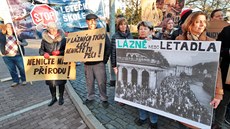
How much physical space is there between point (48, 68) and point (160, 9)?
12.9ft

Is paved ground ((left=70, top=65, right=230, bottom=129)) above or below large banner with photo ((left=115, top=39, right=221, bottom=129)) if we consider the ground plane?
below

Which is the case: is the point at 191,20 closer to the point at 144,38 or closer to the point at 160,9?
the point at 144,38

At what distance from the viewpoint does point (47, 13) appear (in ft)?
16.5

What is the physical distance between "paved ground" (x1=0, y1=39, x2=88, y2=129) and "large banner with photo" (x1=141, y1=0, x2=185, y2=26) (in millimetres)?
3717

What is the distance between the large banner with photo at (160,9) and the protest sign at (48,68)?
3.23 metres

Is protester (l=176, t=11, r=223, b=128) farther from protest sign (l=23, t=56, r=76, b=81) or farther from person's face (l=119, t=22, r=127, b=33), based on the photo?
protest sign (l=23, t=56, r=76, b=81)

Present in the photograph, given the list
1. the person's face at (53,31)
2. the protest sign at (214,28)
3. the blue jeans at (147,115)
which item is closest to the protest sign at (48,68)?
the person's face at (53,31)

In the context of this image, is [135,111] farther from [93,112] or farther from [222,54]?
[222,54]

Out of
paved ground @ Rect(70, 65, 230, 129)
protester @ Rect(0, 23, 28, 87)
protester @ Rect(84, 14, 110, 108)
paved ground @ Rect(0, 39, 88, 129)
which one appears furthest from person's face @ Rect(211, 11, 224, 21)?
protester @ Rect(0, 23, 28, 87)

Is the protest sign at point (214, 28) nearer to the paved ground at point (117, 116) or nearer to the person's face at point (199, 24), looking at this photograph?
the person's face at point (199, 24)

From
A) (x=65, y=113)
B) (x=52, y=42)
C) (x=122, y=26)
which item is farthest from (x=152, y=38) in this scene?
(x=65, y=113)

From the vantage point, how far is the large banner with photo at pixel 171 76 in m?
1.91

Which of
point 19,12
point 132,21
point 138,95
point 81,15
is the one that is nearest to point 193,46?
point 138,95

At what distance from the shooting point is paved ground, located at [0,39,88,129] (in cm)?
340
